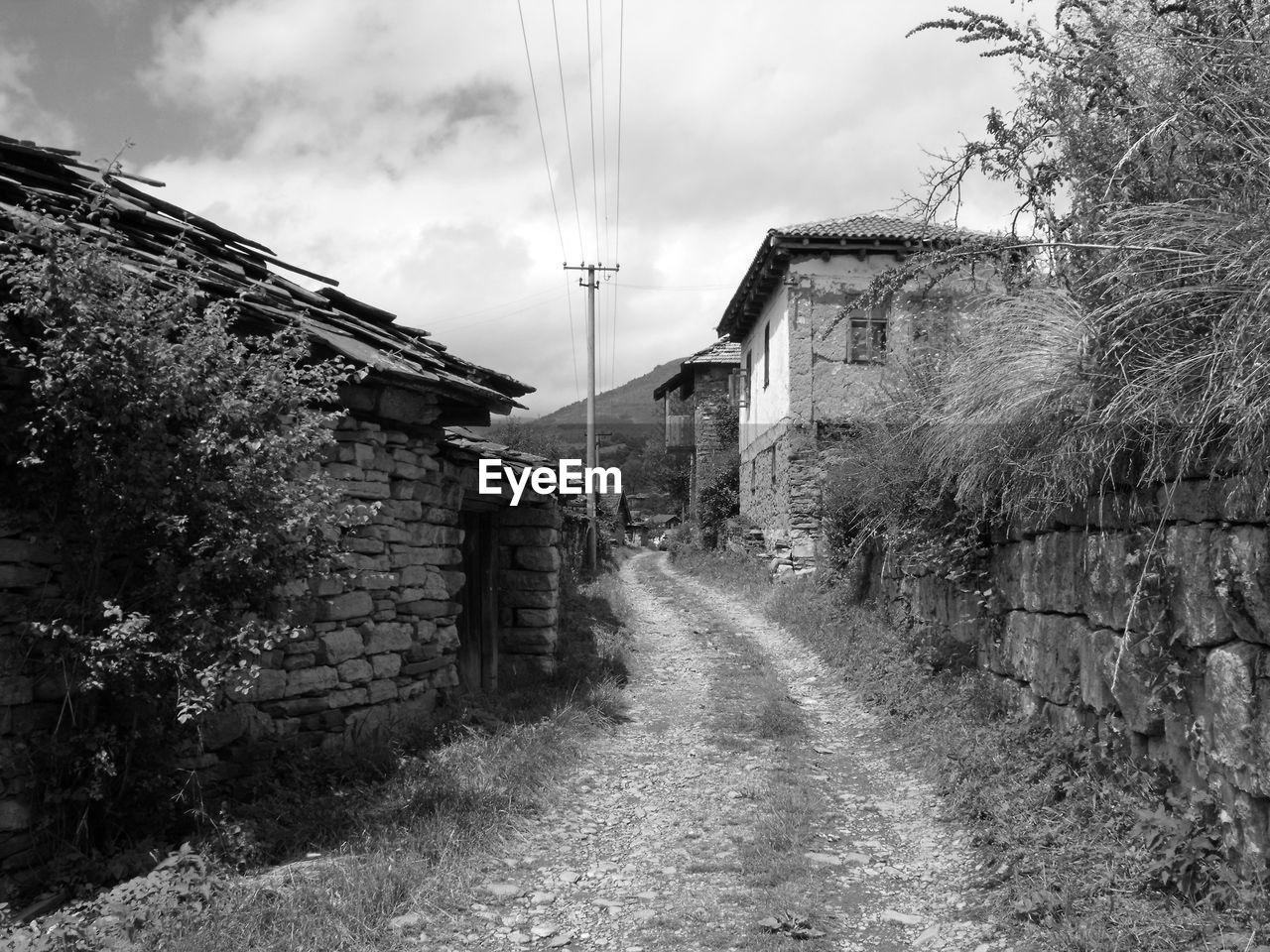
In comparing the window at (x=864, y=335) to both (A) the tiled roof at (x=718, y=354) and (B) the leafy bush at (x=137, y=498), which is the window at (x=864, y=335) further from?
(B) the leafy bush at (x=137, y=498)

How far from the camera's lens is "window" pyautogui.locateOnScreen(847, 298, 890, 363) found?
1466 cm

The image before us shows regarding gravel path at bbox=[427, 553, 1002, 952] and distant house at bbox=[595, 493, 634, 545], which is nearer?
gravel path at bbox=[427, 553, 1002, 952]

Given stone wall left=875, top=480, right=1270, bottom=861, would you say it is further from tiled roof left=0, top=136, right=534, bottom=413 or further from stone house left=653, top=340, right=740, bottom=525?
stone house left=653, top=340, right=740, bottom=525

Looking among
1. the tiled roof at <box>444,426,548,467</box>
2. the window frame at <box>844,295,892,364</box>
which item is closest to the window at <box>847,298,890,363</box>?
the window frame at <box>844,295,892,364</box>

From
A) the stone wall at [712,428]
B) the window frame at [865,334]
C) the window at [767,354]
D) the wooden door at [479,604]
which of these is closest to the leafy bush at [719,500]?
the stone wall at [712,428]

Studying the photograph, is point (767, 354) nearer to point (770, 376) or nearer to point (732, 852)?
point (770, 376)

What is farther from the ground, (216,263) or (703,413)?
(703,413)

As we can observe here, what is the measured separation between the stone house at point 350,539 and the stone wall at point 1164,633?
358cm

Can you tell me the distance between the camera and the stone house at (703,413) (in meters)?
22.0

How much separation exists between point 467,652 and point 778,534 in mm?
8159

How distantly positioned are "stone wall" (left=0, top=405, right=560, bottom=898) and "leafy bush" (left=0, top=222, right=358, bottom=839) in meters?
0.13

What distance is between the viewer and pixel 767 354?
16922mm

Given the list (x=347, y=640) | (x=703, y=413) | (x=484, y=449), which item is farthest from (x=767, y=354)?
(x=347, y=640)

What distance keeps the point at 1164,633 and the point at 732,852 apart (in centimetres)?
231
